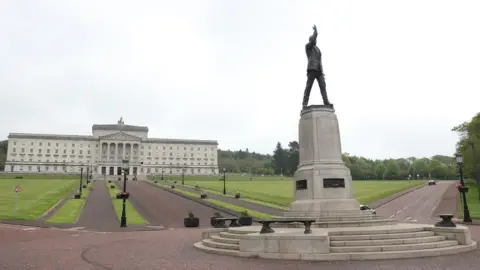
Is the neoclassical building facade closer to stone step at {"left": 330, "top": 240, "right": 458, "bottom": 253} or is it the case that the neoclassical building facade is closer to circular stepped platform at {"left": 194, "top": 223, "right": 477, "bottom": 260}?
circular stepped platform at {"left": 194, "top": 223, "right": 477, "bottom": 260}

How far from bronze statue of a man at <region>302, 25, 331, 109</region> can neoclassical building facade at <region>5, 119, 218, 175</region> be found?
136486 mm

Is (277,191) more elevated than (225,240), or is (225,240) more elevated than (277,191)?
(225,240)

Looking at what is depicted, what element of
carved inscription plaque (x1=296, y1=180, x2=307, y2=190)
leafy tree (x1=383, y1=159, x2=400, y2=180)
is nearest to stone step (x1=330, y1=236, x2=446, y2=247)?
carved inscription plaque (x1=296, y1=180, x2=307, y2=190)

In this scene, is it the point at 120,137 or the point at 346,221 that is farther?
the point at 120,137

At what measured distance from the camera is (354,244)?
12.3 metres

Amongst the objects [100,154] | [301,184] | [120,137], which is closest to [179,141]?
[120,137]

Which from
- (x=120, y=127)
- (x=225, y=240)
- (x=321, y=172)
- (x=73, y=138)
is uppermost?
(x=120, y=127)

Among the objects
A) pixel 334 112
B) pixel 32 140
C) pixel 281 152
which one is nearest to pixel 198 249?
pixel 334 112

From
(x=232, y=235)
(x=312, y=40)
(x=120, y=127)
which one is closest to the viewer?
(x=232, y=235)

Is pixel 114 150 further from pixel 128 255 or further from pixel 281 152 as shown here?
pixel 128 255

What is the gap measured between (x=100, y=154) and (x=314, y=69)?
6138 inches

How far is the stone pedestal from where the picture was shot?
16.6 m

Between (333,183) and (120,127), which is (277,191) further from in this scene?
(120,127)

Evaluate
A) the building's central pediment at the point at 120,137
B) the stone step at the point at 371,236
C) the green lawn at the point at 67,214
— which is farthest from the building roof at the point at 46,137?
the stone step at the point at 371,236
